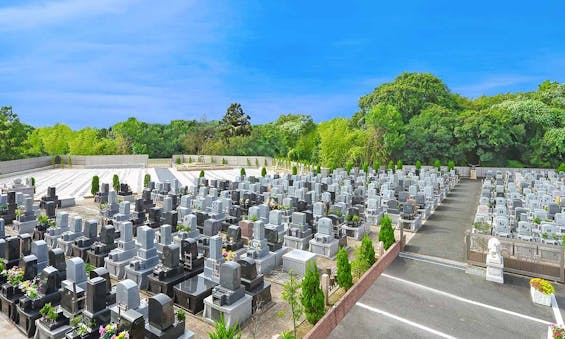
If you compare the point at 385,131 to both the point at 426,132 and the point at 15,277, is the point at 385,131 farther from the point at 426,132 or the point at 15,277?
the point at 15,277

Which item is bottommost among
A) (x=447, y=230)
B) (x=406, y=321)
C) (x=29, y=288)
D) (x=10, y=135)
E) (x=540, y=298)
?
(x=406, y=321)

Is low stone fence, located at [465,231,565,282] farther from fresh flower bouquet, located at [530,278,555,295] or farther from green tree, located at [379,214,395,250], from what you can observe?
green tree, located at [379,214,395,250]

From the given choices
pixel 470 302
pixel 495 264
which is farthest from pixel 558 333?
pixel 495 264

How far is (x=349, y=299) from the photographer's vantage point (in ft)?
32.5

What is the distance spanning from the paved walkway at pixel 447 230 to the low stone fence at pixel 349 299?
2462mm

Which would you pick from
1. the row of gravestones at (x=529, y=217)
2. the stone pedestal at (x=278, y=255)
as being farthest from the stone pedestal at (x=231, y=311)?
the row of gravestones at (x=529, y=217)

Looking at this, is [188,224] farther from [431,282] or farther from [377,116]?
[377,116]

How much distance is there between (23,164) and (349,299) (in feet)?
168

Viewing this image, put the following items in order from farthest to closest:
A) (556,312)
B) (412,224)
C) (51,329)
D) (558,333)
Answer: (412,224) < (556,312) < (51,329) < (558,333)

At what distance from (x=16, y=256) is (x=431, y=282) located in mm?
14432

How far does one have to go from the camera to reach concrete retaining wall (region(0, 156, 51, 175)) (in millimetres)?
41469

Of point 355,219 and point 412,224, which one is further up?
point 355,219

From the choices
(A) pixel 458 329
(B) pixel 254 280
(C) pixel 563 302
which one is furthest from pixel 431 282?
(B) pixel 254 280

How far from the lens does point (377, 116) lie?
46250 millimetres
